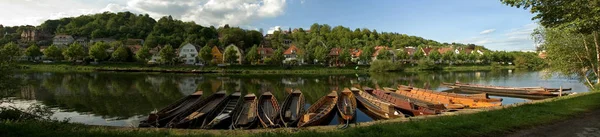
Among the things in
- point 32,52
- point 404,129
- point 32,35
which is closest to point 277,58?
point 32,52

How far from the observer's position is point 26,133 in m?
9.85

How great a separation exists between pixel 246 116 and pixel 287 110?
364 cm

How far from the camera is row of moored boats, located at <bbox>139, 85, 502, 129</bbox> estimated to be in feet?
55.2

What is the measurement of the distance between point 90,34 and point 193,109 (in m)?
158

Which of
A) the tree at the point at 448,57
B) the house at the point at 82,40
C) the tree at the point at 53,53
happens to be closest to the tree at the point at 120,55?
the tree at the point at 53,53

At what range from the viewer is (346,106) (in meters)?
22.8

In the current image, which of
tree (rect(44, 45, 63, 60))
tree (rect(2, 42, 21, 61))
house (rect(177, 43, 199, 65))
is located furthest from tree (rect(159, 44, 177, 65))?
tree (rect(2, 42, 21, 61))

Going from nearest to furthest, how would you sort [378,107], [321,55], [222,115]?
1. [222,115]
2. [378,107]
3. [321,55]

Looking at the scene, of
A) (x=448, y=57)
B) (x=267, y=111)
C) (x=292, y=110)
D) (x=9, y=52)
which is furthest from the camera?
(x=448, y=57)

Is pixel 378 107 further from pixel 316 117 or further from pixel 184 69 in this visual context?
pixel 184 69

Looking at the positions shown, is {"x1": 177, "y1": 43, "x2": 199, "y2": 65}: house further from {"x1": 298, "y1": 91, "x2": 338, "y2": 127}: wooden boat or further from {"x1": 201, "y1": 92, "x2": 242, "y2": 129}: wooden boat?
{"x1": 298, "y1": 91, "x2": 338, "y2": 127}: wooden boat

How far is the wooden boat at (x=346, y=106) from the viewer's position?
2009cm

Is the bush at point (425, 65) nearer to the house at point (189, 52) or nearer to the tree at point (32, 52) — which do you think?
the house at point (189, 52)

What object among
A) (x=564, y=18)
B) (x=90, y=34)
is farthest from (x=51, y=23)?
(x=564, y=18)
